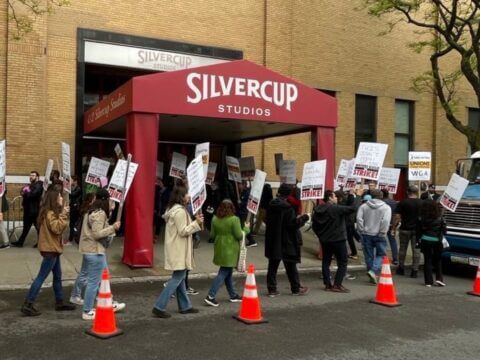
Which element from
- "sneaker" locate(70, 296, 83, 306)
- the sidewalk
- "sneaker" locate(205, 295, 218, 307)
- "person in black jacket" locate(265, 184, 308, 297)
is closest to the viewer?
"sneaker" locate(70, 296, 83, 306)

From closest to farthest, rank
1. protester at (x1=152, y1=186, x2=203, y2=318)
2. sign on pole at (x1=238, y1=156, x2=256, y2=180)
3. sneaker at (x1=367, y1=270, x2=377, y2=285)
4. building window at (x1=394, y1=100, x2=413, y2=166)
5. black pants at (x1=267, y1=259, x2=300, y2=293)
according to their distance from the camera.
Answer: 1. protester at (x1=152, y1=186, x2=203, y2=318)
2. black pants at (x1=267, y1=259, x2=300, y2=293)
3. sneaker at (x1=367, y1=270, x2=377, y2=285)
4. sign on pole at (x1=238, y1=156, x2=256, y2=180)
5. building window at (x1=394, y1=100, x2=413, y2=166)

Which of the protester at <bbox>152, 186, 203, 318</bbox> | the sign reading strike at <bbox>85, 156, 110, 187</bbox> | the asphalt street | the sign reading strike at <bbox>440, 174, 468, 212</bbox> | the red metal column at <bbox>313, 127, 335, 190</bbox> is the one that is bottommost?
the asphalt street

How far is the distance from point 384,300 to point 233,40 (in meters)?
11.7

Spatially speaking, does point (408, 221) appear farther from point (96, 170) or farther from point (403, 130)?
point (403, 130)

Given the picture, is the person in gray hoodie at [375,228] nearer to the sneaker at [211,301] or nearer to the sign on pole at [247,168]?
the sneaker at [211,301]

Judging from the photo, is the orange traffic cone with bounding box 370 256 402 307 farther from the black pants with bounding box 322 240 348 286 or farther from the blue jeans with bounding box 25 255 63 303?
the blue jeans with bounding box 25 255 63 303

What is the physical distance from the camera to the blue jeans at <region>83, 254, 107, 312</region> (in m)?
6.71

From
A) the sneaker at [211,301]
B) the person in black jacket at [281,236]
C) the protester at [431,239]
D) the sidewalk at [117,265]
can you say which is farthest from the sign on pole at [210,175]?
the sneaker at [211,301]

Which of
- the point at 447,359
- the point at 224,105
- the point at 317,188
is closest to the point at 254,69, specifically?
the point at 224,105

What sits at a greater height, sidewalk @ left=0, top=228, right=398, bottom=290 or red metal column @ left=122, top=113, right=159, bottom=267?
red metal column @ left=122, top=113, right=159, bottom=267

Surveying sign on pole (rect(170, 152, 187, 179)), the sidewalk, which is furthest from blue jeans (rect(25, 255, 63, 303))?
sign on pole (rect(170, 152, 187, 179))

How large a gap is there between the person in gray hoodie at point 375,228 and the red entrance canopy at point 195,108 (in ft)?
7.12

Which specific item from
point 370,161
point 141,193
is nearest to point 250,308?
point 141,193

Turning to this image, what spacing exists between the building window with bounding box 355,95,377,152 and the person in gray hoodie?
35.3ft
